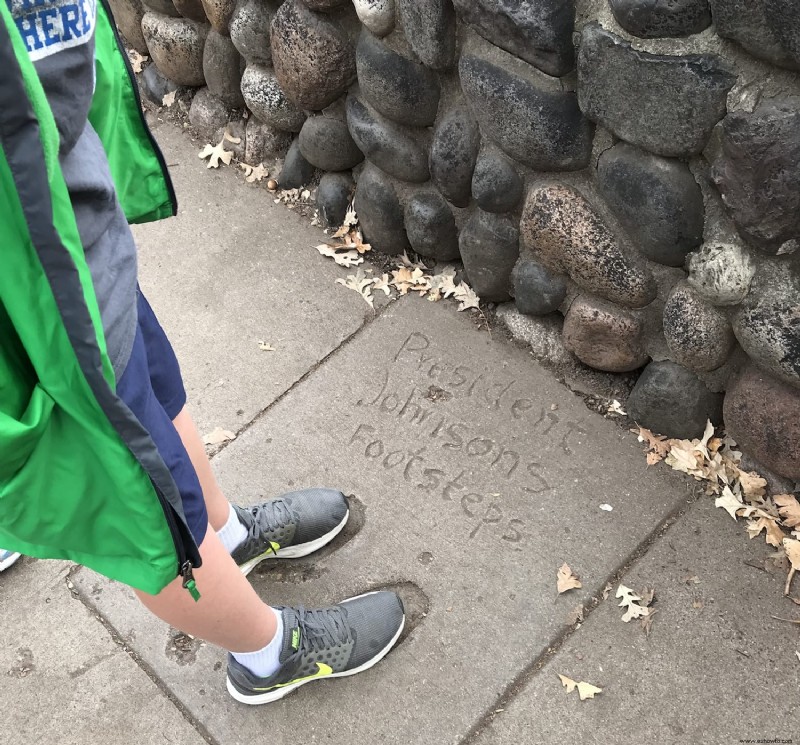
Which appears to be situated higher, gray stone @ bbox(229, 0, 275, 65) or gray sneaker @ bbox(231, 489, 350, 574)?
gray stone @ bbox(229, 0, 275, 65)

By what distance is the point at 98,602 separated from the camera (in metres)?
2.46

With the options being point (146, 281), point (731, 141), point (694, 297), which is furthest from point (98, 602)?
point (731, 141)

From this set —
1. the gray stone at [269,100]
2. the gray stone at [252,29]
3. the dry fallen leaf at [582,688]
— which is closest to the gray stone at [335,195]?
the gray stone at [269,100]

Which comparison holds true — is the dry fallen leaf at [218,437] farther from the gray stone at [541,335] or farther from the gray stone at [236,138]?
the gray stone at [236,138]

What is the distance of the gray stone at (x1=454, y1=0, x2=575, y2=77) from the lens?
7.11 ft

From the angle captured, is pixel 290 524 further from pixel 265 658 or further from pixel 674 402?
pixel 674 402

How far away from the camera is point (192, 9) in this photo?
12.0 feet

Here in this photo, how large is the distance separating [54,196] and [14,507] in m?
0.52

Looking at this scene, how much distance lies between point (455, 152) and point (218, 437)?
121cm

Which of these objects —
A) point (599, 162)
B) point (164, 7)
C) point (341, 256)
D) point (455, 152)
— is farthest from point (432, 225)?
point (164, 7)

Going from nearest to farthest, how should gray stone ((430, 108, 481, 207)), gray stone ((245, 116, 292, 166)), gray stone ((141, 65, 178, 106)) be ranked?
gray stone ((430, 108, 481, 207))
gray stone ((245, 116, 292, 166))
gray stone ((141, 65, 178, 106))

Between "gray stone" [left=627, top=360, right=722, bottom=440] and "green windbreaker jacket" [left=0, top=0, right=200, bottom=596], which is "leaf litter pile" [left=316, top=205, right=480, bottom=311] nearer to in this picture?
"gray stone" [left=627, top=360, right=722, bottom=440]

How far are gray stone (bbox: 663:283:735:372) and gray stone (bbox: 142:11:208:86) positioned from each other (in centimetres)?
246

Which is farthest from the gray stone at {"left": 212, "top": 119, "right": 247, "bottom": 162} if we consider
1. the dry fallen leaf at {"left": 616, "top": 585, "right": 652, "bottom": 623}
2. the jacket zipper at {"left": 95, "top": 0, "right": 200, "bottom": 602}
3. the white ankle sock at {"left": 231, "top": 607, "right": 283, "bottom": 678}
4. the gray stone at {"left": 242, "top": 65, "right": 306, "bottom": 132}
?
the dry fallen leaf at {"left": 616, "top": 585, "right": 652, "bottom": 623}
